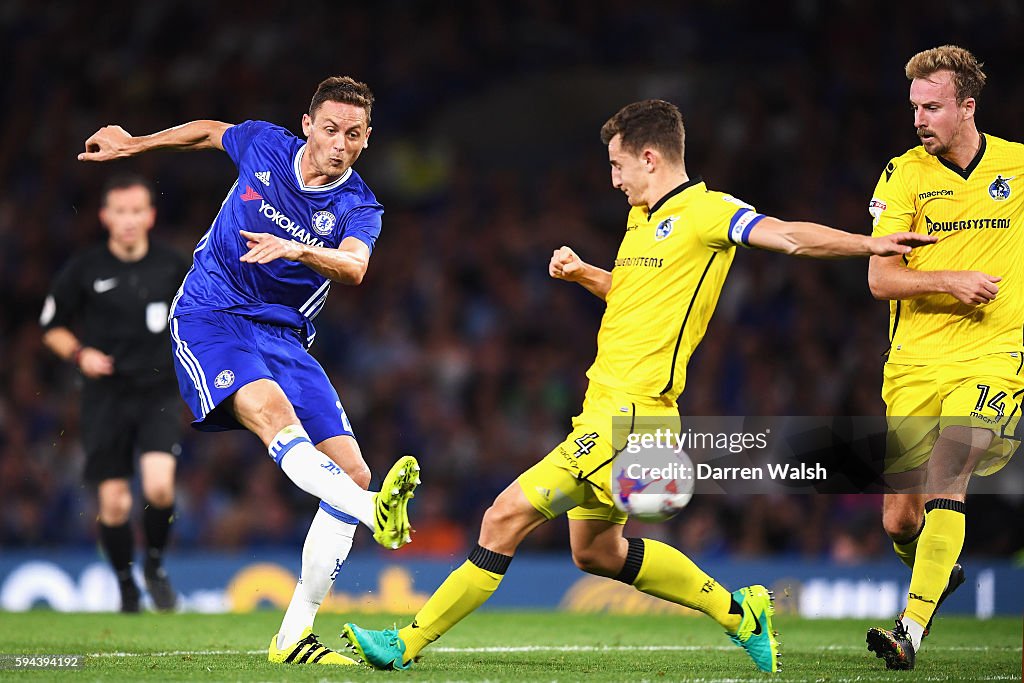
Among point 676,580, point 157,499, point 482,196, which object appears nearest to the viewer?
point 676,580

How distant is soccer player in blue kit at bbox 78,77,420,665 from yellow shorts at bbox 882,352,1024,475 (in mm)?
2545

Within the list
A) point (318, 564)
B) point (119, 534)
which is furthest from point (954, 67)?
point (119, 534)

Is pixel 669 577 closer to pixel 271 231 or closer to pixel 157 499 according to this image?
pixel 271 231

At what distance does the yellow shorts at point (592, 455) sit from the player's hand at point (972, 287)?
55.5 inches

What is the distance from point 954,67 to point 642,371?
6.92ft

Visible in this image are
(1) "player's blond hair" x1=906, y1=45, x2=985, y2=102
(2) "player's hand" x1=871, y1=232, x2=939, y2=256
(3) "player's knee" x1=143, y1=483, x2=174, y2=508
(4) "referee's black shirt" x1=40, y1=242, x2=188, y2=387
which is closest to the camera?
(2) "player's hand" x1=871, y1=232, x2=939, y2=256

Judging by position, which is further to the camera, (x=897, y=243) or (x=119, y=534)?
(x=119, y=534)

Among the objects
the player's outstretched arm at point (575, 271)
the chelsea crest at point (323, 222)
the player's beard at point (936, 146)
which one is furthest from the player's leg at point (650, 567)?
the player's beard at point (936, 146)

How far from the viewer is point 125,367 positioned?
29.3 feet

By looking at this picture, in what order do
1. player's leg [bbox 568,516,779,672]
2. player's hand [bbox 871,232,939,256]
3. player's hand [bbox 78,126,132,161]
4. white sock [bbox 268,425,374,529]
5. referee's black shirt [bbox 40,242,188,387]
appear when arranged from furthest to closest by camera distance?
1. referee's black shirt [bbox 40,242,188,387]
2. player's hand [bbox 78,126,132,161]
3. player's leg [bbox 568,516,779,672]
4. white sock [bbox 268,425,374,529]
5. player's hand [bbox 871,232,939,256]

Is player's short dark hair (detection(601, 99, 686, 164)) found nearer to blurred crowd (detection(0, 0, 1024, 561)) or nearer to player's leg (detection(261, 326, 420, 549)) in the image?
player's leg (detection(261, 326, 420, 549))

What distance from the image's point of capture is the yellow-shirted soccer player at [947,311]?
5.88 m

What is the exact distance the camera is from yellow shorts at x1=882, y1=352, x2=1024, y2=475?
19.4 ft

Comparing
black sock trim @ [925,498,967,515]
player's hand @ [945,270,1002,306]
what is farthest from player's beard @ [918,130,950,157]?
black sock trim @ [925,498,967,515]
